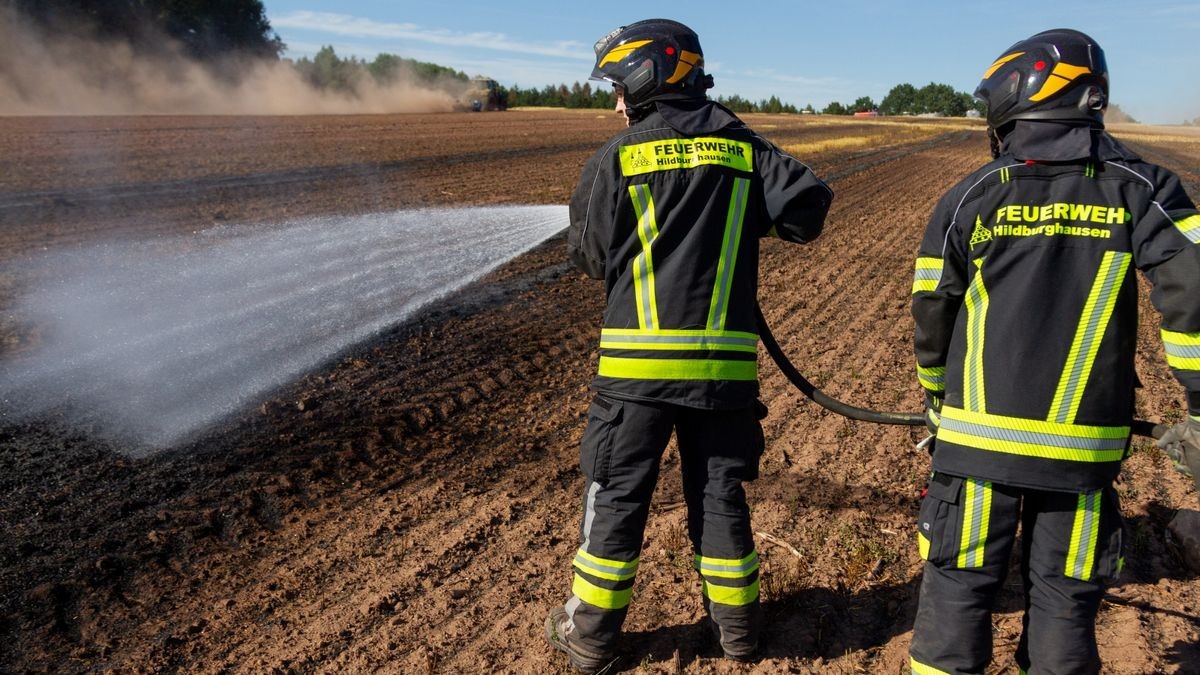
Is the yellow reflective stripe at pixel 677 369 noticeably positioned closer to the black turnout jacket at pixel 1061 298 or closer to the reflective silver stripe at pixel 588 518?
the reflective silver stripe at pixel 588 518

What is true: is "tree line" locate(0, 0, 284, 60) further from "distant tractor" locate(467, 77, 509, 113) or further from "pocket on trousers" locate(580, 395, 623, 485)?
"pocket on trousers" locate(580, 395, 623, 485)

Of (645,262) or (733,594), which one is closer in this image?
(645,262)

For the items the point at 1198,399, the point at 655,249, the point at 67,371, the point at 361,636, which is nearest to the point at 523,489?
the point at 361,636

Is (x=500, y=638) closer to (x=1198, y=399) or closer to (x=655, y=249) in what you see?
(x=655, y=249)

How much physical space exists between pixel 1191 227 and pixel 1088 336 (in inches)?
14.3

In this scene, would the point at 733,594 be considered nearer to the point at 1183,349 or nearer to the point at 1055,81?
the point at 1183,349

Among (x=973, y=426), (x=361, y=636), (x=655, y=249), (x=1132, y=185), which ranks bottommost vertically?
(x=361, y=636)

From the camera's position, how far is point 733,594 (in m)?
2.96

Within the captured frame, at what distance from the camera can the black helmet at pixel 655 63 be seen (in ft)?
9.32

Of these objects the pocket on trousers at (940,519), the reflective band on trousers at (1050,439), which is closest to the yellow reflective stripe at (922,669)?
the pocket on trousers at (940,519)

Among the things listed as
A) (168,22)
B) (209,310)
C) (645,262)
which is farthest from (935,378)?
(168,22)

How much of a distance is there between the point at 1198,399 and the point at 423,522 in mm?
3101

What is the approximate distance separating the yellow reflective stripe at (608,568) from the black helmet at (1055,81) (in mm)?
1839

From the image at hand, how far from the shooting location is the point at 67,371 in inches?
222
